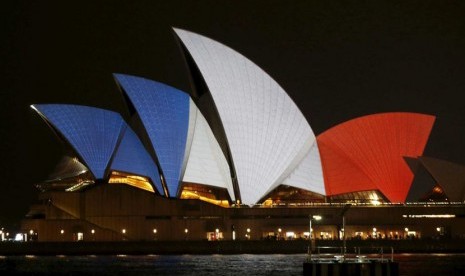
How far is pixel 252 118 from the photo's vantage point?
208 ft

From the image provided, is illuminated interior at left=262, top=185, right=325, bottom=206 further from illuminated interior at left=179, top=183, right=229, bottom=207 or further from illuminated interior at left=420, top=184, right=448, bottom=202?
illuminated interior at left=420, top=184, right=448, bottom=202

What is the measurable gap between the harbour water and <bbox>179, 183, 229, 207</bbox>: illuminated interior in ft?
27.9

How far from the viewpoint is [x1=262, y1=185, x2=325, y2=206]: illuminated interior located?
226 feet

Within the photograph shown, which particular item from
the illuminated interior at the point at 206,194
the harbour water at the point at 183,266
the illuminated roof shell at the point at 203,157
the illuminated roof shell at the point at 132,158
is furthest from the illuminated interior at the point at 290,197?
the harbour water at the point at 183,266

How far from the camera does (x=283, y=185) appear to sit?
67875 millimetres

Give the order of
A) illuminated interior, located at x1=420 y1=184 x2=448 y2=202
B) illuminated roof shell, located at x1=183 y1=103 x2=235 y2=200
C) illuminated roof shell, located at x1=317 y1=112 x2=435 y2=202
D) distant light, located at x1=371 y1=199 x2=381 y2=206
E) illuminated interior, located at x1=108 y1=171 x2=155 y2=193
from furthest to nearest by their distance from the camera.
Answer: illuminated interior, located at x1=420 y1=184 x2=448 y2=202
distant light, located at x1=371 y1=199 x2=381 y2=206
illuminated roof shell, located at x1=317 y1=112 x2=435 y2=202
illuminated interior, located at x1=108 y1=171 x2=155 y2=193
illuminated roof shell, located at x1=183 y1=103 x2=235 y2=200

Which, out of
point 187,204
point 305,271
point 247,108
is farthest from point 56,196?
point 305,271

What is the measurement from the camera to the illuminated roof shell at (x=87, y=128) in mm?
64625

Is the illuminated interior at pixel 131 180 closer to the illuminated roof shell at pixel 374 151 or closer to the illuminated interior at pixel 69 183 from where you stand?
the illuminated interior at pixel 69 183

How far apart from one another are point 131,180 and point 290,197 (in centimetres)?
1245

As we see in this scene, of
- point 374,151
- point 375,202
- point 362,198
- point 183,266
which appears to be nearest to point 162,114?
point 183,266

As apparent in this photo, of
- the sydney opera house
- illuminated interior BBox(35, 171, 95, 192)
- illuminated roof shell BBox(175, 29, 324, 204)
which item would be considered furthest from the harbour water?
illuminated interior BBox(35, 171, 95, 192)

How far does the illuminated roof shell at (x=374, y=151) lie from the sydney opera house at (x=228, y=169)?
0.08 m

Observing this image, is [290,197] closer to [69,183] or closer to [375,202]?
[375,202]
